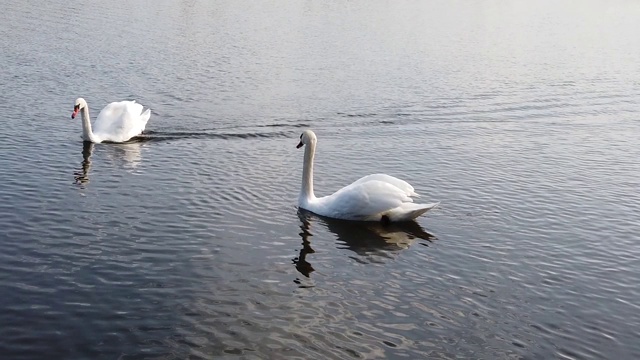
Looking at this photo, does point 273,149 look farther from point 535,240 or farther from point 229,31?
point 229,31

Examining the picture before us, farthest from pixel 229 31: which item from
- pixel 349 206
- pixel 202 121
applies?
pixel 349 206

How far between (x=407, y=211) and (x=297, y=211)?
2107 mm

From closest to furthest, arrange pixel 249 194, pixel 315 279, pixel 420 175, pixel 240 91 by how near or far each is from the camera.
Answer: pixel 315 279, pixel 249 194, pixel 420 175, pixel 240 91

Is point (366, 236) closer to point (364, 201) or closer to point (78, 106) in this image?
point (364, 201)

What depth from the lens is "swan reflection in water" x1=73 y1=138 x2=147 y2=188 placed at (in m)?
17.6

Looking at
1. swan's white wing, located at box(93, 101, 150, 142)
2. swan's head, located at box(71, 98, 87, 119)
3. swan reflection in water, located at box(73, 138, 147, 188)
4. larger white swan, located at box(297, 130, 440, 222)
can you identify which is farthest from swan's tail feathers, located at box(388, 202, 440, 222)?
swan's head, located at box(71, 98, 87, 119)

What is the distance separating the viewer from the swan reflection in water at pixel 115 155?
17638mm

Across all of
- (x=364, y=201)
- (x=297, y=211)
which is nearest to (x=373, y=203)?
(x=364, y=201)

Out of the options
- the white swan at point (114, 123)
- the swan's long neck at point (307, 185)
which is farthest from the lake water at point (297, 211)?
the swan's long neck at point (307, 185)

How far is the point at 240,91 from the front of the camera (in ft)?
88.8

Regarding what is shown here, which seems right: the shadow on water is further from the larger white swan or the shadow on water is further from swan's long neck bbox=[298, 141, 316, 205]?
the larger white swan

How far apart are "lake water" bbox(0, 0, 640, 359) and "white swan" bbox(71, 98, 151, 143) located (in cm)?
48

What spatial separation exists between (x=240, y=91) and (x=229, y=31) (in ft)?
50.7

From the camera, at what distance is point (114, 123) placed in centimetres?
2114
